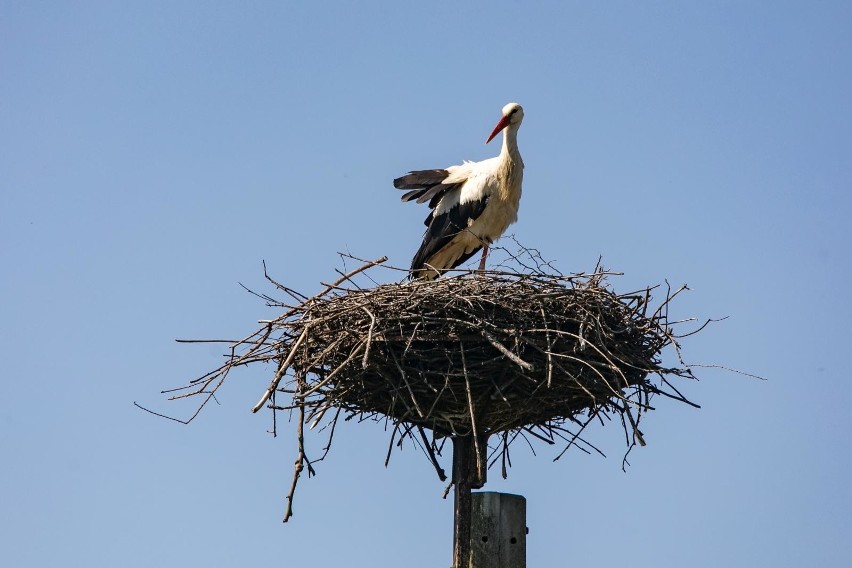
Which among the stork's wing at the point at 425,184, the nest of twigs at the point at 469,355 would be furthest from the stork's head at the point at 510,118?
the nest of twigs at the point at 469,355

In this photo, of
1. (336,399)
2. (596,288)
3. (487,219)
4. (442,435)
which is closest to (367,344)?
(336,399)

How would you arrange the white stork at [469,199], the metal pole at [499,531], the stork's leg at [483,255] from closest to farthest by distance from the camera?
the metal pole at [499,531] < the white stork at [469,199] < the stork's leg at [483,255]

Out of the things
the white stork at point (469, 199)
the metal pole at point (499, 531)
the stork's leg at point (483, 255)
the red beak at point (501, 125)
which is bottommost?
the metal pole at point (499, 531)

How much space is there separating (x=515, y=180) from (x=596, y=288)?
99.7 inches

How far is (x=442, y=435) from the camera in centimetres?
632

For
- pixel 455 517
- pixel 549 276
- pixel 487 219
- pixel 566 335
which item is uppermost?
pixel 487 219

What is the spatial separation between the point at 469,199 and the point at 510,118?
684mm

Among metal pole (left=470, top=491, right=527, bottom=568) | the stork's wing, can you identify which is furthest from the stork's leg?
metal pole (left=470, top=491, right=527, bottom=568)

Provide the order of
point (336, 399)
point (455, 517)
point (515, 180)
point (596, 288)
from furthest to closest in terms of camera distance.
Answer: point (515, 180) < point (596, 288) < point (336, 399) < point (455, 517)

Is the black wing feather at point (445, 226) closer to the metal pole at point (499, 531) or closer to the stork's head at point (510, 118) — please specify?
the stork's head at point (510, 118)

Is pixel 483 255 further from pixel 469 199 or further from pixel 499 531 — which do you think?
pixel 499 531

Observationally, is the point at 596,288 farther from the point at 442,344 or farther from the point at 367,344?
the point at 367,344

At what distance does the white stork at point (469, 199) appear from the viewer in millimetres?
8852

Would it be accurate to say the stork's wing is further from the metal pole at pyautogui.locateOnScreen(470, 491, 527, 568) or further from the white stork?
the metal pole at pyautogui.locateOnScreen(470, 491, 527, 568)
